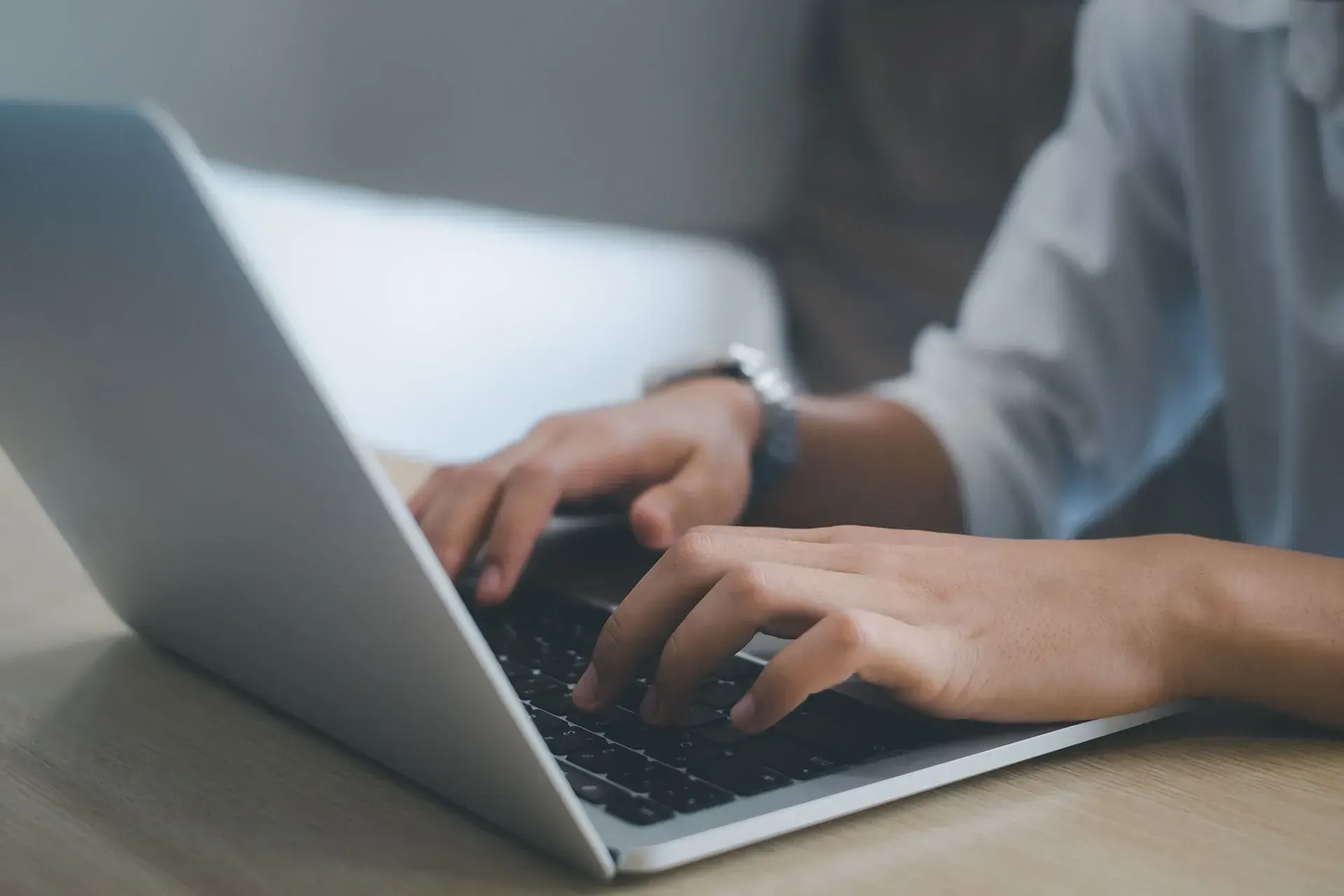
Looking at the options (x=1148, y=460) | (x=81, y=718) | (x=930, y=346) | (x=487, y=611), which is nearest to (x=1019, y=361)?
(x=930, y=346)

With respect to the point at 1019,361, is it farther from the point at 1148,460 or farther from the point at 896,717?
the point at 896,717

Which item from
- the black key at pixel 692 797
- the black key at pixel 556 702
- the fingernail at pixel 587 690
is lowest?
the black key at pixel 556 702

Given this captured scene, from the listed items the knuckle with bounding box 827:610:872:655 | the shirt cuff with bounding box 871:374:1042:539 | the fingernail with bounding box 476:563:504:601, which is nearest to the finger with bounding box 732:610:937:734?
the knuckle with bounding box 827:610:872:655

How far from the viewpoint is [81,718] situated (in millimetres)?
454

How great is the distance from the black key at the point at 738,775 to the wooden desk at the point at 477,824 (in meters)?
0.02

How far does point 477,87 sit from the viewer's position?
187 cm

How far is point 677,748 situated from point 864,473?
0.52 metres

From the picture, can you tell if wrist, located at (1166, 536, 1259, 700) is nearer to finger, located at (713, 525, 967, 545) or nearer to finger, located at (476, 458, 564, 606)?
finger, located at (713, 525, 967, 545)

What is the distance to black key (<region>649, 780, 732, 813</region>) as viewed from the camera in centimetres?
36

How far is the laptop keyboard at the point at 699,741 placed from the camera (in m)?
0.38

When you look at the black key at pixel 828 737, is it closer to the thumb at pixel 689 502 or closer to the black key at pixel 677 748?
the black key at pixel 677 748

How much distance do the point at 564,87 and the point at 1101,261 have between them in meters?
1.13

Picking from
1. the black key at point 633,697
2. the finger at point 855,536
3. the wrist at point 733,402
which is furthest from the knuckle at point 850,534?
the wrist at point 733,402

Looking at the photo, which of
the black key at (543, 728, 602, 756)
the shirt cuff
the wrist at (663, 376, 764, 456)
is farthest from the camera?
the shirt cuff
